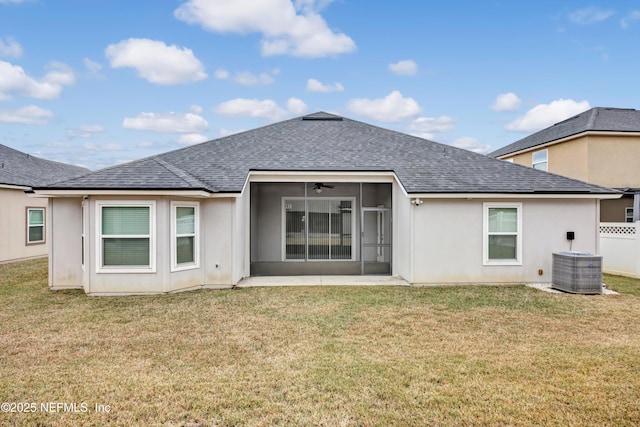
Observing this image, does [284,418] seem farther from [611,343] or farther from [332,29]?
[332,29]

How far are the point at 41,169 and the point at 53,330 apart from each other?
18235 millimetres

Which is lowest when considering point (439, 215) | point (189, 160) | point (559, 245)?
point (559, 245)

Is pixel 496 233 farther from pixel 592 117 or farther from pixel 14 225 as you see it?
pixel 14 225

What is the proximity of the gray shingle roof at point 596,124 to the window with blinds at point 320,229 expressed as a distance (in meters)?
11.6

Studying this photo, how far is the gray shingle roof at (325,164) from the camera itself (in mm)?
9867

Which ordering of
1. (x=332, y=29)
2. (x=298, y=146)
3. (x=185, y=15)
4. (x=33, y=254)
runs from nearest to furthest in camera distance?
(x=298, y=146), (x=185, y=15), (x=33, y=254), (x=332, y=29)

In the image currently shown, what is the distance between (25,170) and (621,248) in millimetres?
25861

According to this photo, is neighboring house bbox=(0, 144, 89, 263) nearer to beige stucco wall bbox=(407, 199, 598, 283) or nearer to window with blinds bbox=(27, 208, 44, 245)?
window with blinds bbox=(27, 208, 44, 245)

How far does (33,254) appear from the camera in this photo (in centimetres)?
1666

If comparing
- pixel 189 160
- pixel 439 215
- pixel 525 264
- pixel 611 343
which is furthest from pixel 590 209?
pixel 189 160

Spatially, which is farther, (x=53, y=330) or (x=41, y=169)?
(x=41, y=169)

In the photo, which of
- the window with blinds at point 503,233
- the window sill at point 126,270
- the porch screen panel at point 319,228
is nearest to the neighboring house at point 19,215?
→ the window sill at point 126,270

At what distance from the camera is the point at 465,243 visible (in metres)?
10.6

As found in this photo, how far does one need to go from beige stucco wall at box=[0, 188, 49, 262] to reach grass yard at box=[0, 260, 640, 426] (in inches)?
325
